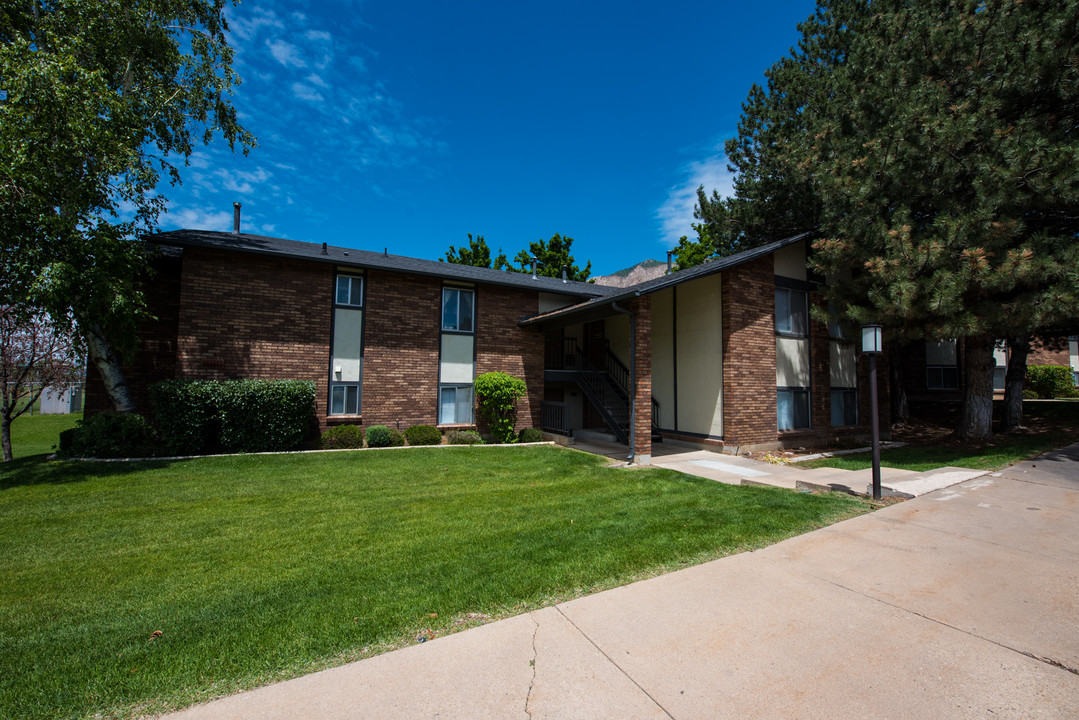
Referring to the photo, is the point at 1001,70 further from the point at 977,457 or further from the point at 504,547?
the point at 504,547

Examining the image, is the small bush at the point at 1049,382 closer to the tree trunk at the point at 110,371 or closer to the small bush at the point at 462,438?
the small bush at the point at 462,438

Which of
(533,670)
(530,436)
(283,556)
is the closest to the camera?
(533,670)

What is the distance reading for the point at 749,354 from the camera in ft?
40.9

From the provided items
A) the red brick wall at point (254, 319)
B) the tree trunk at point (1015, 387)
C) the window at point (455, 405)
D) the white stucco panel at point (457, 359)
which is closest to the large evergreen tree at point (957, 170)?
the tree trunk at point (1015, 387)

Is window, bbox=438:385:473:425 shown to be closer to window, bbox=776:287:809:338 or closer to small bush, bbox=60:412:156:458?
small bush, bbox=60:412:156:458

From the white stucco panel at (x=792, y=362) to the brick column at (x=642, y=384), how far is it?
16.4ft

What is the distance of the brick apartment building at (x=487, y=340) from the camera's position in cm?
1097

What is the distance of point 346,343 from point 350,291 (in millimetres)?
1393

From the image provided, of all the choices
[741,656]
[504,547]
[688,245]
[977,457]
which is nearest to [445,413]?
[504,547]

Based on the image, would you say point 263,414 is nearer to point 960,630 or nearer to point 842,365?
point 960,630

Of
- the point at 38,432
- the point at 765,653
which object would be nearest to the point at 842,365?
the point at 765,653

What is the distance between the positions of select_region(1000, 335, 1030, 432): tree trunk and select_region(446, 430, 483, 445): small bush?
16.2 m

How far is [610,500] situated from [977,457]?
923cm

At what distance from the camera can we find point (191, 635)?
3.17m
